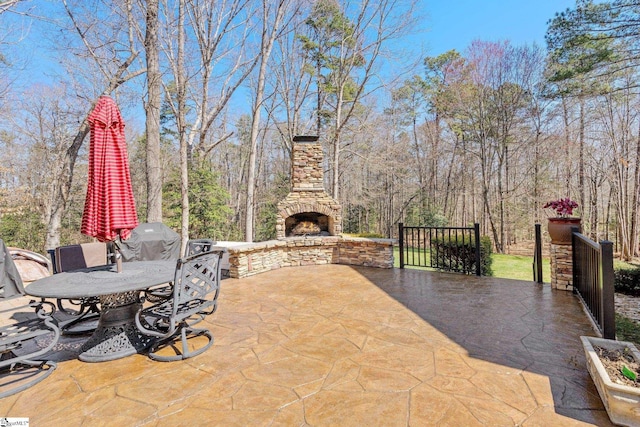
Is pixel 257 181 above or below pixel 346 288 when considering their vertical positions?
above

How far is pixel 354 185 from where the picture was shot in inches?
647

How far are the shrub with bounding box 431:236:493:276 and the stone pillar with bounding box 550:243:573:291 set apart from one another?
1419 millimetres

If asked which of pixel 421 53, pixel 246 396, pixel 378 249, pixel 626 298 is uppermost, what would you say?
pixel 421 53

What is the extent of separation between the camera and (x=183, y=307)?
253 cm

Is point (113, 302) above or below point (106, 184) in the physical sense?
below

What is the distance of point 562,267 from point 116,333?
5294mm

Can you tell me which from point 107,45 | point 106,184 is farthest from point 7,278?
point 107,45

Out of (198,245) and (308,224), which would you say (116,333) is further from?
(308,224)

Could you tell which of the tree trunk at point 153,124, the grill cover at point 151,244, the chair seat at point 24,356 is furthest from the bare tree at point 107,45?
the chair seat at point 24,356

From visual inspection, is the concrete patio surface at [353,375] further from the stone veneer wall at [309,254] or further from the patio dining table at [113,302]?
the stone veneer wall at [309,254]

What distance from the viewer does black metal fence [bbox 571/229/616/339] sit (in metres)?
2.28

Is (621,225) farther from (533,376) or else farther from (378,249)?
(533,376)

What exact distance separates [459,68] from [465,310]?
1249 cm

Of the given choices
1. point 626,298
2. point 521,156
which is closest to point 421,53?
point 521,156
